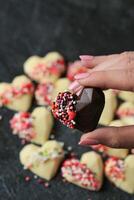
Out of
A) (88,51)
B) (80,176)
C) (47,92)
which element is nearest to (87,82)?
(80,176)

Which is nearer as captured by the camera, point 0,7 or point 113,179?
point 113,179

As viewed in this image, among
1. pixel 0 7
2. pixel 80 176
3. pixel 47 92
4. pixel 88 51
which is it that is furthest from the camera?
pixel 0 7

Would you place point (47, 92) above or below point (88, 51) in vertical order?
below

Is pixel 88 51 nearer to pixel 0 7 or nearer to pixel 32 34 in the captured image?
pixel 32 34

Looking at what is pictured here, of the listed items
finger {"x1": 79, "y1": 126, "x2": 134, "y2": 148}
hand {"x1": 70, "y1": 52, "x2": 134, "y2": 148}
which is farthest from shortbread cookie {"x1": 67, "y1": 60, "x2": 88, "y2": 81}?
finger {"x1": 79, "y1": 126, "x2": 134, "y2": 148}

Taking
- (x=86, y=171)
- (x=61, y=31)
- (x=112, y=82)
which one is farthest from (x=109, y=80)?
(x=61, y=31)

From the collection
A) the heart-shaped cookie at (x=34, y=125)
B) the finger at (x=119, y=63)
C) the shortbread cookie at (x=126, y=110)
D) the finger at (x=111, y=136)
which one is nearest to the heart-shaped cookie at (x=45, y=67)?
the heart-shaped cookie at (x=34, y=125)
